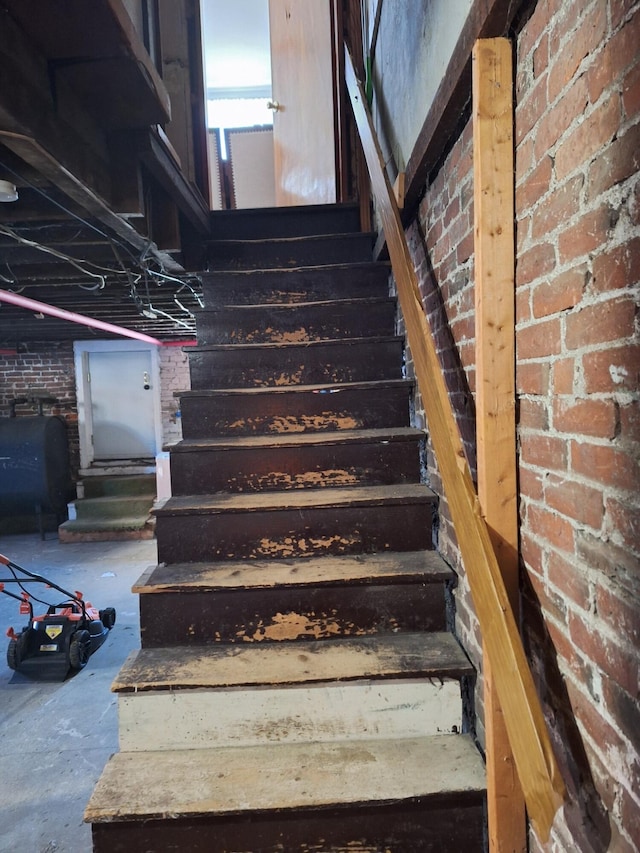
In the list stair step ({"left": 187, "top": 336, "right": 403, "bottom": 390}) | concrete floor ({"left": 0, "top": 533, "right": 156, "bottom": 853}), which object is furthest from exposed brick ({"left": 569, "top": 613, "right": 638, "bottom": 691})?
concrete floor ({"left": 0, "top": 533, "right": 156, "bottom": 853})

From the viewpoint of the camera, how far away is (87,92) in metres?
1.43

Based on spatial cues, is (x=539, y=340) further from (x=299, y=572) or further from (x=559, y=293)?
(x=299, y=572)

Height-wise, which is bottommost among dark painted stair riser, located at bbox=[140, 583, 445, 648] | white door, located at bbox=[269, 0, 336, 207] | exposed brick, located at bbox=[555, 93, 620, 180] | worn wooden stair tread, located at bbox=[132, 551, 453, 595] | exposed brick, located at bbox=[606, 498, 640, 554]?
dark painted stair riser, located at bbox=[140, 583, 445, 648]

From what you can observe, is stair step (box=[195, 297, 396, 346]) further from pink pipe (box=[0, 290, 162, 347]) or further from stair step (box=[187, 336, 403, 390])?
pink pipe (box=[0, 290, 162, 347])

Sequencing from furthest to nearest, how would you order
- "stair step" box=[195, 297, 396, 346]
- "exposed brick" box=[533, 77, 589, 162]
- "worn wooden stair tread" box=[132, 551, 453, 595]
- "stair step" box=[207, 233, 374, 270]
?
"stair step" box=[207, 233, 374, 270] < "stair step" box=[195, 297, 396, 346] < "worn wooden stair tread" box=[132, 551, 453, 595] < "exposed brick" box=[533, 77, 589, 162]

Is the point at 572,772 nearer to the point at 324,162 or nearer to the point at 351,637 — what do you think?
the point at 351,637

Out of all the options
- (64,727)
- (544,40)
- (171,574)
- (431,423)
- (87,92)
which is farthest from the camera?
(64,727)

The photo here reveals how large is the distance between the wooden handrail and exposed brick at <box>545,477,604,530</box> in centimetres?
15

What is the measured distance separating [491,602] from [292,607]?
72 cm

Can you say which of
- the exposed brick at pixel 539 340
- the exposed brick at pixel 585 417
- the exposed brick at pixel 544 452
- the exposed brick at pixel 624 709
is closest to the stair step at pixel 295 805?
the exposed brick at pixel 624 709

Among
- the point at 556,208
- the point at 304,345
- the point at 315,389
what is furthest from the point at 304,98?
the point at 556,208

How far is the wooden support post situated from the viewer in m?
0.99

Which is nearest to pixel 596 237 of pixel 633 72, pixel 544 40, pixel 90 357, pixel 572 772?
pixel 633 72

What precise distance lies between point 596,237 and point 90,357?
6.92m
